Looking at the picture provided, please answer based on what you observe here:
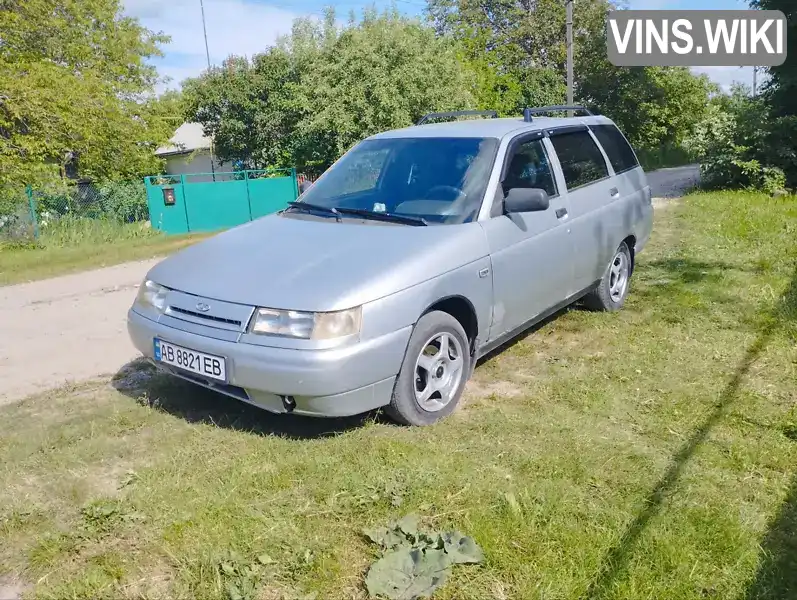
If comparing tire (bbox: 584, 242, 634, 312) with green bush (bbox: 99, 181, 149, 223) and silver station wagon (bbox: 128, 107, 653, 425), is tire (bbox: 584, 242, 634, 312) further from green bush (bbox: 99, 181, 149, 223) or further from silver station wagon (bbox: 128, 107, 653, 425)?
green bush (bbox: 99, 181, 149, 223)

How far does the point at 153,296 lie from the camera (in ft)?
14.0

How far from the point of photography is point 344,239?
4.23 metres

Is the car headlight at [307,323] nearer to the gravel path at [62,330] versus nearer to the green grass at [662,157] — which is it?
the gravel path at [62,330]

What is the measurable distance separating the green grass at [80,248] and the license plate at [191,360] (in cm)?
732

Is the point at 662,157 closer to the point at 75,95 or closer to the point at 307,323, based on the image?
the point at 75,95

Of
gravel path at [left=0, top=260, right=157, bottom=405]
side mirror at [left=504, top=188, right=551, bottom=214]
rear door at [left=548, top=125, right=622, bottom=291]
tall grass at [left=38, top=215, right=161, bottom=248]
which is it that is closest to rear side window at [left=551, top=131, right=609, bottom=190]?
rear door at [left=548, top=125, right=622, bottom=291]

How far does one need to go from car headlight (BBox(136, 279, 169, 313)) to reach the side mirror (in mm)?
2278

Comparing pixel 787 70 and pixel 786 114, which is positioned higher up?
pixel 787 70

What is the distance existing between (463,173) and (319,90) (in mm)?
14244

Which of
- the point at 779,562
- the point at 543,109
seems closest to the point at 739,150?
the point at 543,109

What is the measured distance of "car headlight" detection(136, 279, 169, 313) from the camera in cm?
418

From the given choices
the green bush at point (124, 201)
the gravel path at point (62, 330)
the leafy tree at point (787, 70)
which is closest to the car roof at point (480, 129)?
the gravel path at point (62, 330)

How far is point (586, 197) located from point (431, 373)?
2458mm

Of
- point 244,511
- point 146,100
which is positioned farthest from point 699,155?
point 146,100
